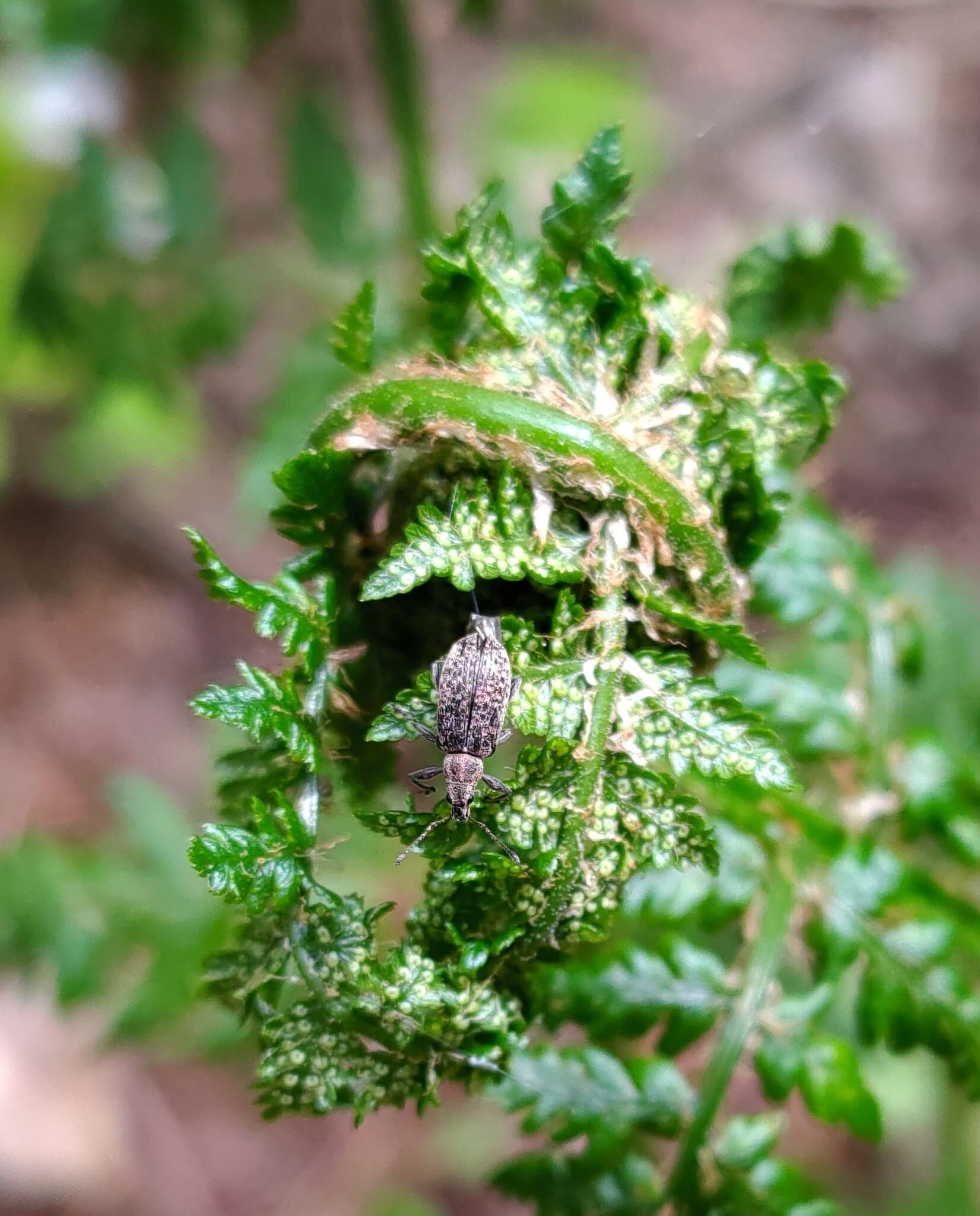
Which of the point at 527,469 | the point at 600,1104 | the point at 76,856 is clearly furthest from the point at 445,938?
the point at 76,856

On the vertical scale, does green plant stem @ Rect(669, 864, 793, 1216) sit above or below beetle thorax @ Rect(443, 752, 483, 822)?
below

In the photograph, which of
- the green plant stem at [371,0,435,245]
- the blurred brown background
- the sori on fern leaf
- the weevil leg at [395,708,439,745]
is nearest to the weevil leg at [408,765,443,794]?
the sori on fern leaf

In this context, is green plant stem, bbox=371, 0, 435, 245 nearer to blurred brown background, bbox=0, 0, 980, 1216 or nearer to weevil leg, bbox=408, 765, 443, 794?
blurred brown background, bbox=0, 0, 980, 1216

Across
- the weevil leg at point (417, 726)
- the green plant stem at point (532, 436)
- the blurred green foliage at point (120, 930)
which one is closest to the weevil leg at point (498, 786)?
the weevil leg at point (417, 726)

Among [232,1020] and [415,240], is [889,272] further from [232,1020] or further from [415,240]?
[232,1020]

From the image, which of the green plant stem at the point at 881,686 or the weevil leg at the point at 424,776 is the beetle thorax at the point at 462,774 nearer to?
the weevil leg at the point at 424,776
